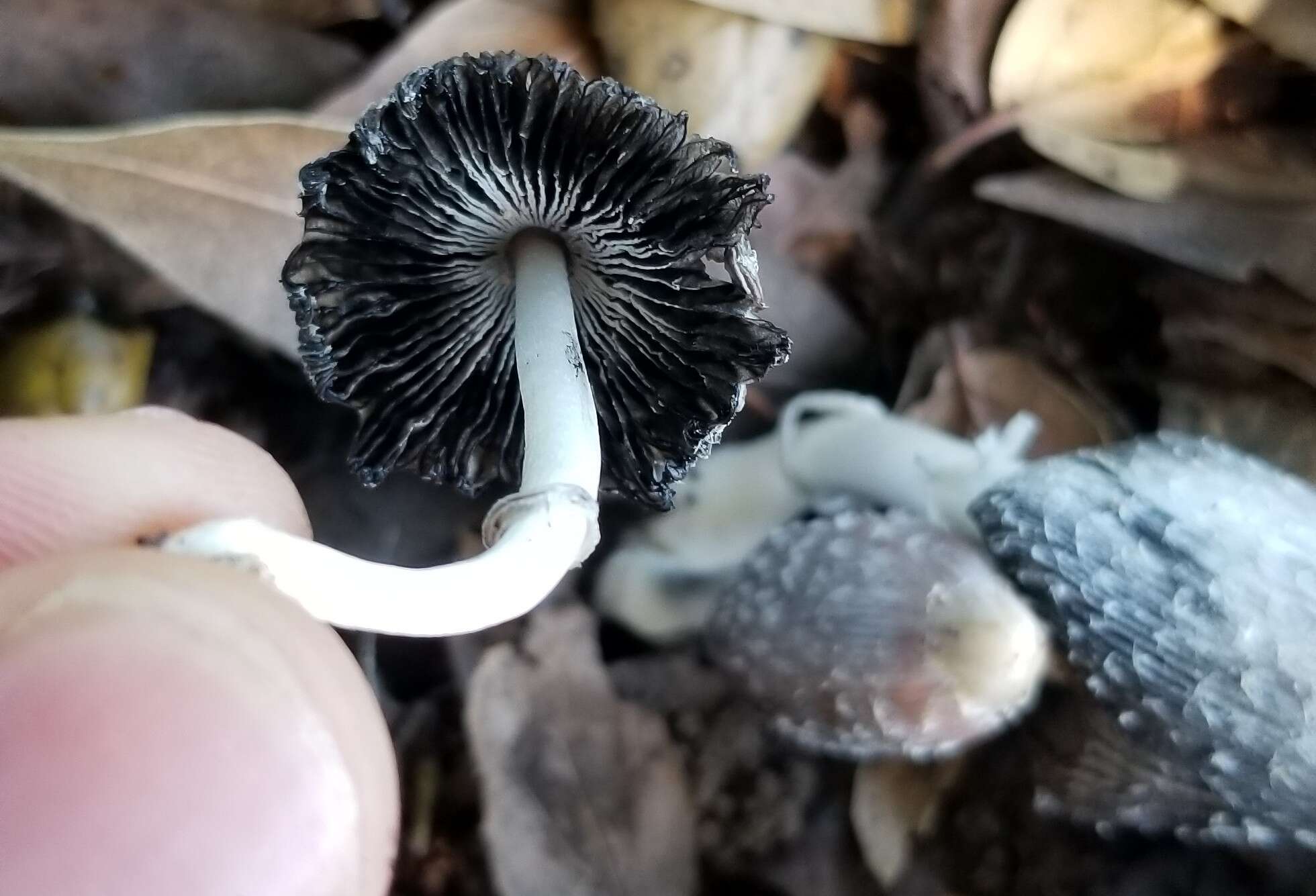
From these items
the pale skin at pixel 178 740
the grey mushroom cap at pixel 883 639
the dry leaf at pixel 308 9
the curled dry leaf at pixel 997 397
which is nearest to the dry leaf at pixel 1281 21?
the curled dry leaf at pixel 997 397

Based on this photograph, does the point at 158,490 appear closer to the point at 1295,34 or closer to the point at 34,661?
the point at 34,661

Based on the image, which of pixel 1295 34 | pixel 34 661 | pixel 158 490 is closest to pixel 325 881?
pixel 34 661

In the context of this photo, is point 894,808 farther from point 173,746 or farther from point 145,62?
→ point 145,62

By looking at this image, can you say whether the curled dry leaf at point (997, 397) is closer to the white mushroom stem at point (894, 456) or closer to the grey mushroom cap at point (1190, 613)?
the white mushroom stem at point (894, 456)

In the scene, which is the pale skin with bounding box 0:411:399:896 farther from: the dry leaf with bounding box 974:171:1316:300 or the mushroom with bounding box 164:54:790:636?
the dry leaf with bounding box 974:171:1316:300

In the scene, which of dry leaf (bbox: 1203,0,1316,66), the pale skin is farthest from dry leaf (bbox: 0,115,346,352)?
dry leaf (bbox: 1203,0,1316,66)

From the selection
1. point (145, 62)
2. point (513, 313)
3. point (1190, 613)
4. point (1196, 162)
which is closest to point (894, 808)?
point (1190, 613)
